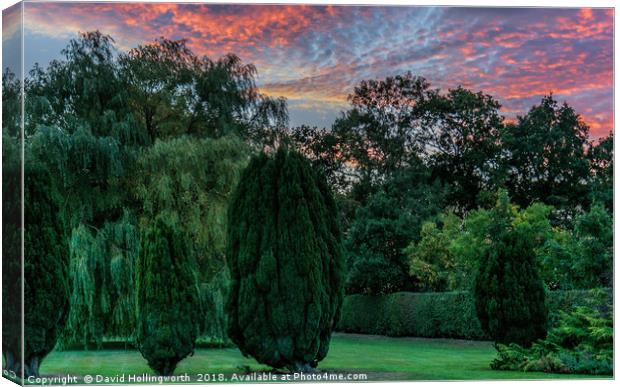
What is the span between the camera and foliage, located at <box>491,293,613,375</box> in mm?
15242

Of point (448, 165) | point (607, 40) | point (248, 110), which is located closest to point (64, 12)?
point (248, 110)

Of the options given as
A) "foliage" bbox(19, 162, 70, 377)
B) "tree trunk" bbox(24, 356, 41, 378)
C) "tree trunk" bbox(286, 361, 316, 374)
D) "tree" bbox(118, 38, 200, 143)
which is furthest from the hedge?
"tree trunk" bbox(24, 356, 41, 378)

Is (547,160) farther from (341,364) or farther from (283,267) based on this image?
(283,267)

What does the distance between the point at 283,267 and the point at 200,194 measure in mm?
3534

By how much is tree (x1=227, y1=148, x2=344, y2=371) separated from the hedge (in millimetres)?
3808

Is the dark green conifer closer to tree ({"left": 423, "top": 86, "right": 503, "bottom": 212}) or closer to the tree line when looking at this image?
the tree line

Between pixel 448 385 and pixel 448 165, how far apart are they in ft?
12.6

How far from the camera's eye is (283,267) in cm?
1412

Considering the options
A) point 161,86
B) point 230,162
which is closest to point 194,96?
point 161,86

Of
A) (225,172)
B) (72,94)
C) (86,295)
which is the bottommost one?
(86,295)

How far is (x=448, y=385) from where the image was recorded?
14414 mm

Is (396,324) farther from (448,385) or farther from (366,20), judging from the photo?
(366,20)

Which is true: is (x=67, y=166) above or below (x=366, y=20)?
below

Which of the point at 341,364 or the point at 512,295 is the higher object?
the point at 512,295
